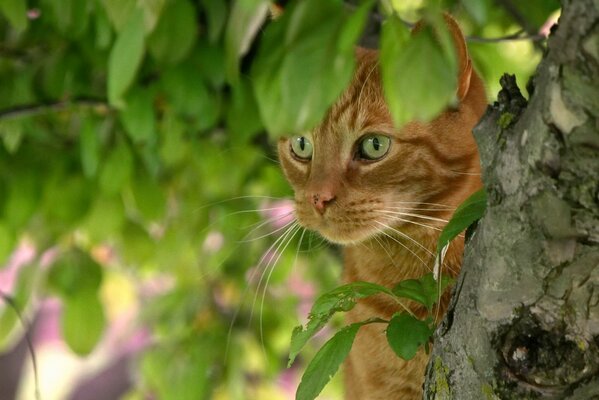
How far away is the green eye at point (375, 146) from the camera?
1.34 metres

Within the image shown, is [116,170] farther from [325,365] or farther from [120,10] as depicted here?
[325,365]

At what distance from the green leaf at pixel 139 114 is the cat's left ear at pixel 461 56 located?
0.51 m

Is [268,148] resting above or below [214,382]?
above

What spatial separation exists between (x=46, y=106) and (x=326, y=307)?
2.96 ft

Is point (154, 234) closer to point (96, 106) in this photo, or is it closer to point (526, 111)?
point (96, 106)

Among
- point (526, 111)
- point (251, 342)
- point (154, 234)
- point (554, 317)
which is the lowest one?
point (251, 342)

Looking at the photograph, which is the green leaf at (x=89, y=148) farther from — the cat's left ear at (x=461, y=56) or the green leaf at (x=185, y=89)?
the cat's left ear at (x=461, y=56)

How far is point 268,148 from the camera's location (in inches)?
80.4

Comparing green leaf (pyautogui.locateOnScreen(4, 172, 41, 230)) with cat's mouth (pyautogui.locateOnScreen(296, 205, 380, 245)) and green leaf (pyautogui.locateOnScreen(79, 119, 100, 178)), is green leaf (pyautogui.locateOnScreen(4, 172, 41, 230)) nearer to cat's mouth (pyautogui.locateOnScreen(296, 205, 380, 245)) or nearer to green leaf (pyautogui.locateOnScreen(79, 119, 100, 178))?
green leaf (pyautogui.locateOnScreen(79, 119, 100, 178))

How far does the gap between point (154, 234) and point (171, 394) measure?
46 centimetres

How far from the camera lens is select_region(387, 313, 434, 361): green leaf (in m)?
0.88

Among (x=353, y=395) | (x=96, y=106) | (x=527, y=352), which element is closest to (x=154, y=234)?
(x=96, y=106)

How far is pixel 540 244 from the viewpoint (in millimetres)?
748

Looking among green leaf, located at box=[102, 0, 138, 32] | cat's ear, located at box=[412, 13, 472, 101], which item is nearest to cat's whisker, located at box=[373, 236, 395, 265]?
cat's ear, located at box=[412, 13, 472, 101]
